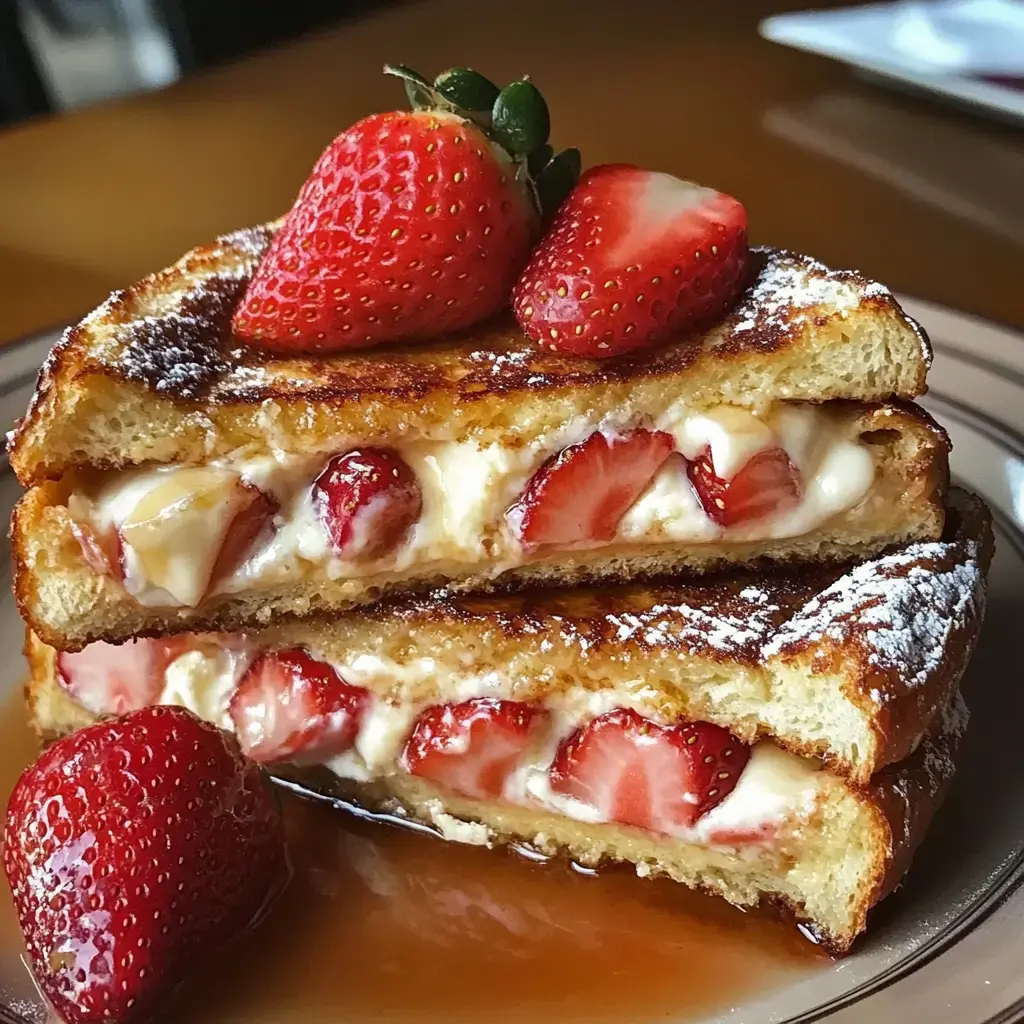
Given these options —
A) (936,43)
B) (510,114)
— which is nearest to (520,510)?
(510,114)

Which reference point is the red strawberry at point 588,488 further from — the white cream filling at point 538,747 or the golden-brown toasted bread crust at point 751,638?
the white cream filling at point 538,747

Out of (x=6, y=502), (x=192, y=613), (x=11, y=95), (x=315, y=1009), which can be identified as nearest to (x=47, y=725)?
(x=192, y=613)

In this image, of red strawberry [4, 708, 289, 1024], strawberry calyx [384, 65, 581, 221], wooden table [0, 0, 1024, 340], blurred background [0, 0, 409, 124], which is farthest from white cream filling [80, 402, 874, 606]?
blurred background [0, 0, 409, 124]

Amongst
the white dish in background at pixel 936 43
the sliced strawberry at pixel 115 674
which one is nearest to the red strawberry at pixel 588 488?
the sliced strawberry at pixel 115 674

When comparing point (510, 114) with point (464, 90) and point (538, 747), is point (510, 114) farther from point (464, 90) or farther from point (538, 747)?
point (538, 747)

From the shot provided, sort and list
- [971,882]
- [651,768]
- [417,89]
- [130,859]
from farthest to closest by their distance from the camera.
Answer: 1. [417,89]
2. [651,768]
3. [971,882]
4. [130,859]
